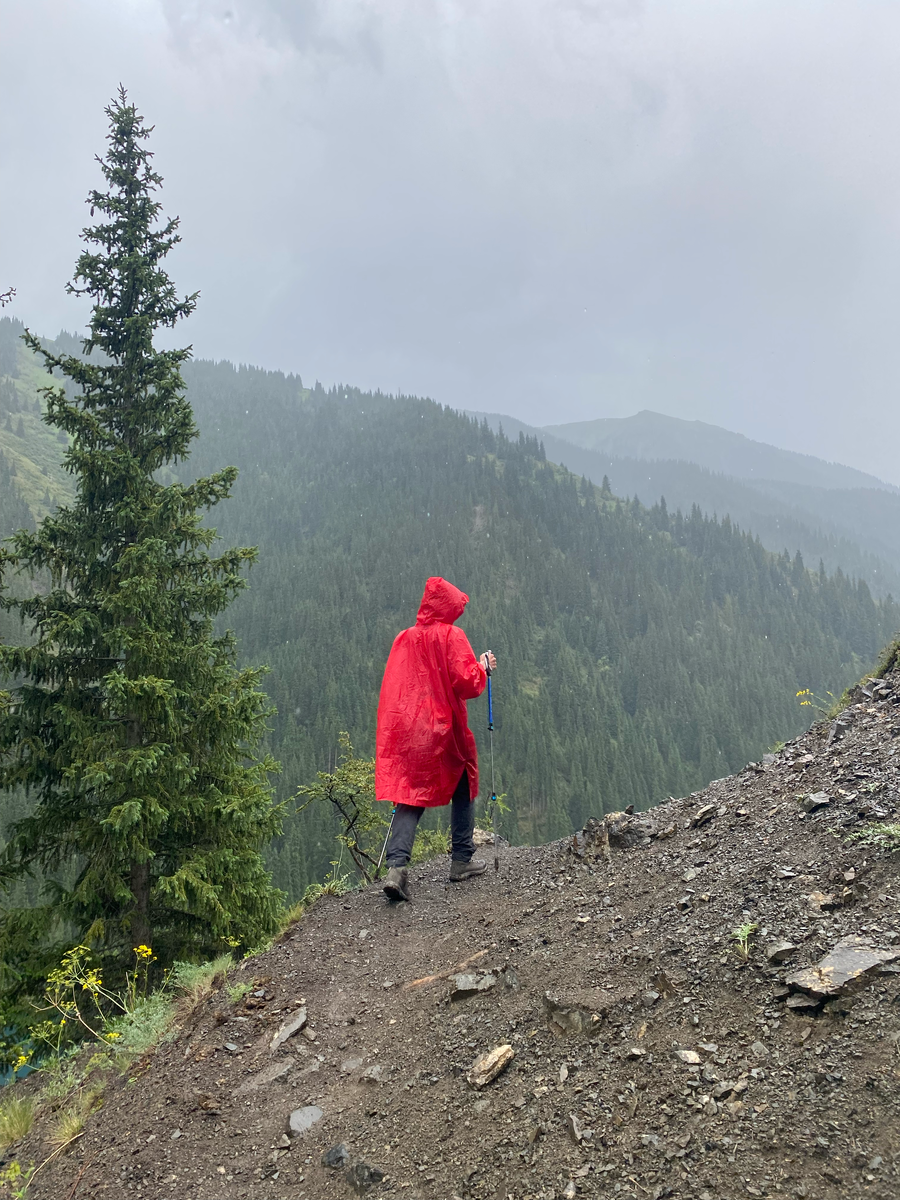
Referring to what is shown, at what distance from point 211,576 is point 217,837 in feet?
11.9

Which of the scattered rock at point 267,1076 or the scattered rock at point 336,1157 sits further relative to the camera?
the scattered rock at point 267,1076

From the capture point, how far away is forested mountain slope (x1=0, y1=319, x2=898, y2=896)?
3981 inches

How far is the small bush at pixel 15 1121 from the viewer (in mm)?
3902

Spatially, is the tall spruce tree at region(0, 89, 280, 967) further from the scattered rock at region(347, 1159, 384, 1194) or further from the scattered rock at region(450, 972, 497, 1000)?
the scattered rock at region(347, 1159, 384, 1194)

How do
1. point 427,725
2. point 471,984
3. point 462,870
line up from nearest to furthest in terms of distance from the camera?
point 471,984 → point 427,725 → point 462,870

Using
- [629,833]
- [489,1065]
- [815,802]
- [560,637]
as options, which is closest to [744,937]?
[489,1065]

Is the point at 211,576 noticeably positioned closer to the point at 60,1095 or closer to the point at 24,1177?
the point at 60,1095

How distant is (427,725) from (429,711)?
0.14 m

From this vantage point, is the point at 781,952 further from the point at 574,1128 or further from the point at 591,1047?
the point at 574,1128

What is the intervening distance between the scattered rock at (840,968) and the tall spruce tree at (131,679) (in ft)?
22.3

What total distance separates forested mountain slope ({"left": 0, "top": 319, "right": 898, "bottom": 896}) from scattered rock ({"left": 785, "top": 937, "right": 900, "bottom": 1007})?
6357 centimetres

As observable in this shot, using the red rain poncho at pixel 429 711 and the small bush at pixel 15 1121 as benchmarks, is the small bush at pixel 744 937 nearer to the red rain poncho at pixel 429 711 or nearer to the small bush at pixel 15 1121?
the red rain poncho at pixel 429 711

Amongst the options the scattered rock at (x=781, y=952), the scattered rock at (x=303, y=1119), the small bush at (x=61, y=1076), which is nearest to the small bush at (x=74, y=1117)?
the small bush at (x=61, y=1076)

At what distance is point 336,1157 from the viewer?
9.75ft
